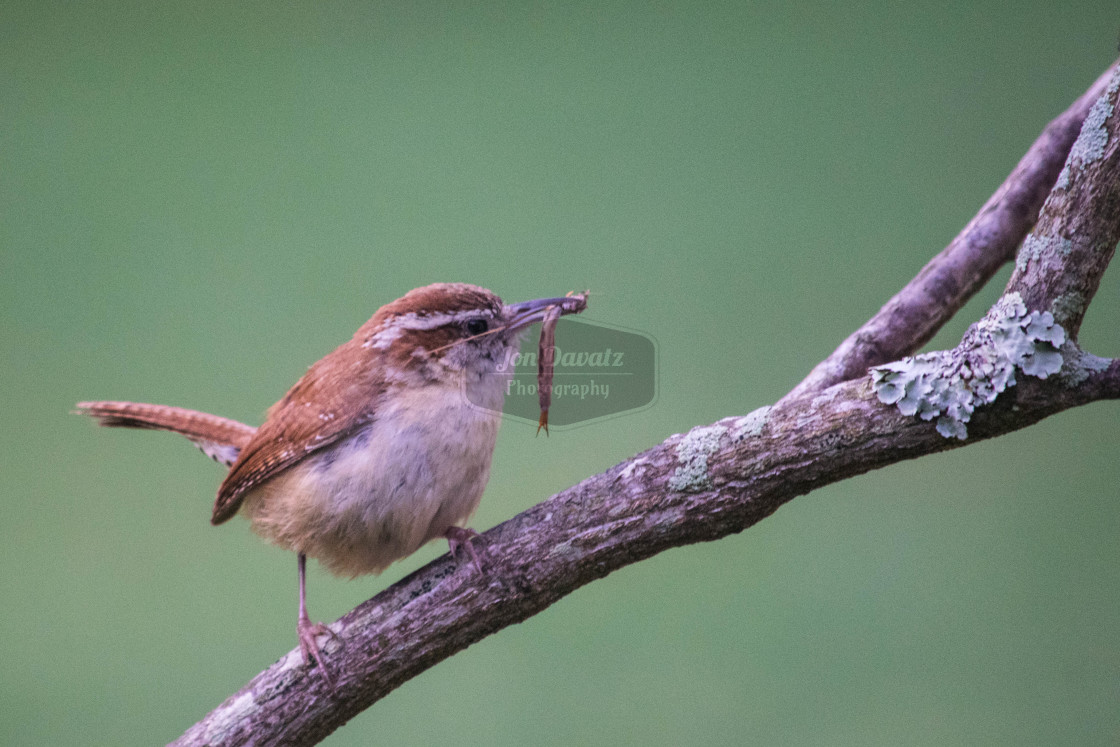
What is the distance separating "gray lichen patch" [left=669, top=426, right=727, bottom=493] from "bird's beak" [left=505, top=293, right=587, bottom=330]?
1.79 ft

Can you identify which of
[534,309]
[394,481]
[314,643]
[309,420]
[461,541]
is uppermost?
[534,309]

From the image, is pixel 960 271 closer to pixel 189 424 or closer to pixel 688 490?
pixel 688 490

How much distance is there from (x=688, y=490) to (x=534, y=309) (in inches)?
25.8

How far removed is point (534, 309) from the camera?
2.10 metres

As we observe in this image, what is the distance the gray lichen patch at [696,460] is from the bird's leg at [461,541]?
0.45 m

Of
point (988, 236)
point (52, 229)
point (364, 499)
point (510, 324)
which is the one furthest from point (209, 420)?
Result: point (988, 236)

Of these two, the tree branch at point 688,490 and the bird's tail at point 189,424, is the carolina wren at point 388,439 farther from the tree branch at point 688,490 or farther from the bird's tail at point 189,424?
the bird's tail at point 189,424

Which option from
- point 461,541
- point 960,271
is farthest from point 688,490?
point 960,271

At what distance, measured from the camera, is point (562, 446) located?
3.32 meters

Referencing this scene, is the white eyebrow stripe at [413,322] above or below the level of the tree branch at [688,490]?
above

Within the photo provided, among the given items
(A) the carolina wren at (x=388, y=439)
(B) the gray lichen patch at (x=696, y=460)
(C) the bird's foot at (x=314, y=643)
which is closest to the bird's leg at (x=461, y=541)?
(A) the carolina wren at (x=388, y=439)

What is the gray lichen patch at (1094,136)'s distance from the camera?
4.65 ft

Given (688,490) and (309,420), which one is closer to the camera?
(688,490)

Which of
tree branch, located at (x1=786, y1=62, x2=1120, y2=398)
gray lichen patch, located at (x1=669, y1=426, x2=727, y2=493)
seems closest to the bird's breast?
gray lichen patch, located at (x1=669, y1=426, x2=727, y2=493)
